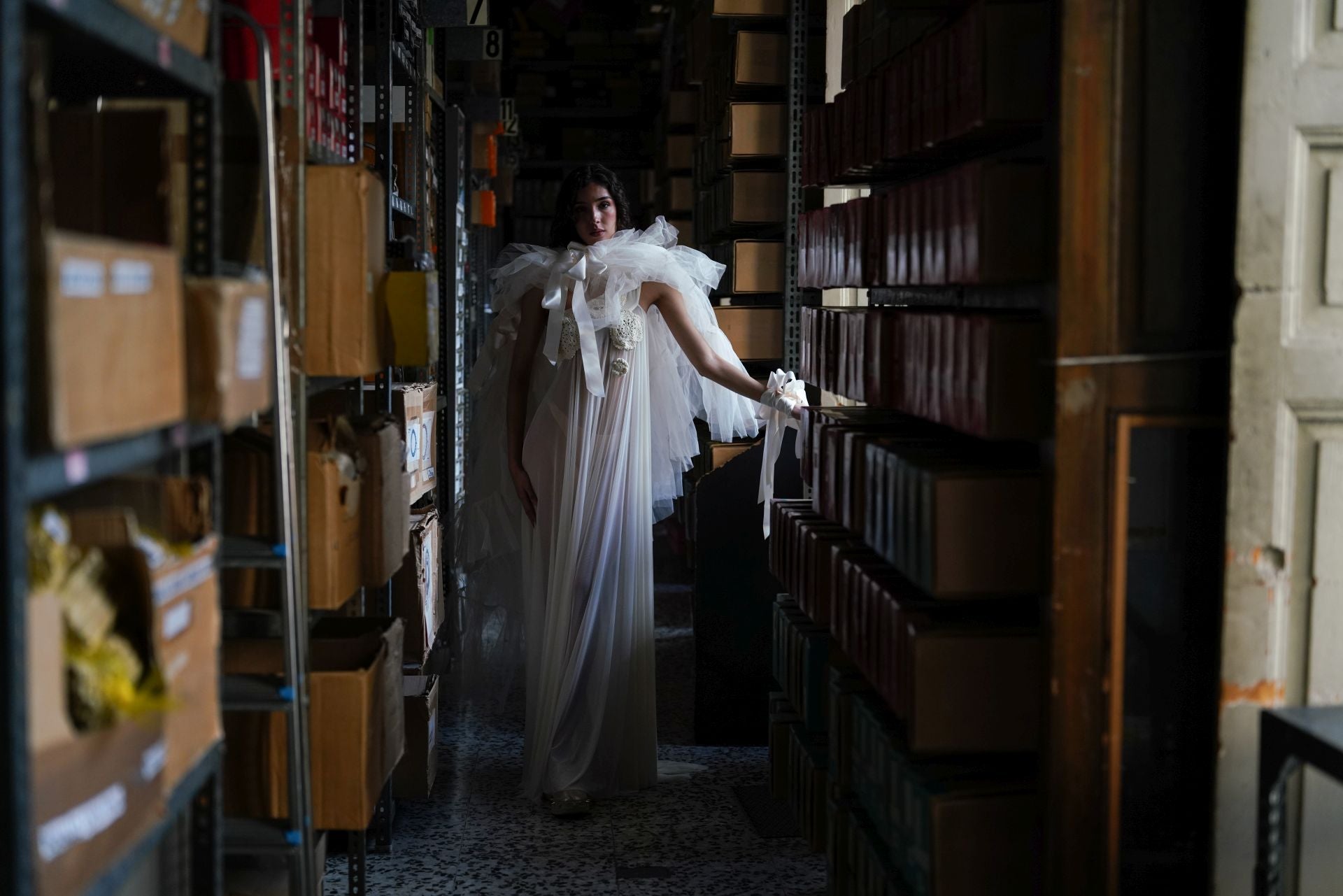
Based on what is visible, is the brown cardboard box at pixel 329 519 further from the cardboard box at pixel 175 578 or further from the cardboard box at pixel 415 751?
the cardboard box at pixel 415 751

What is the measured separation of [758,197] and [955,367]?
2291mm

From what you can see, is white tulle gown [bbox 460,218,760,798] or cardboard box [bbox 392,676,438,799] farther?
white tulle gown [bbox 460,218,760,798]

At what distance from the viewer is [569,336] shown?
3615 millimetres

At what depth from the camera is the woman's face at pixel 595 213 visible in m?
3.73

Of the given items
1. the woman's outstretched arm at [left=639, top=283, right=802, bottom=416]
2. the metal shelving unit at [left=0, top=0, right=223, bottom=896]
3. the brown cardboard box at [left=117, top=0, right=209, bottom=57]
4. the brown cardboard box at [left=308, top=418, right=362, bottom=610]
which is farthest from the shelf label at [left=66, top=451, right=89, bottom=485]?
the woman's outstretched arm at [left=639, top=283, right=802, bottom=416]

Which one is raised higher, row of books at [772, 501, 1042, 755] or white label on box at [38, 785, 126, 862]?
white label on box at [38, 785, 126, 862]

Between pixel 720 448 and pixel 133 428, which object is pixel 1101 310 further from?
pixel 720 448

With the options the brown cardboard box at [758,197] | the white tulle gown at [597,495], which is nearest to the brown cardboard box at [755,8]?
the brown cardboard box at [758,197]

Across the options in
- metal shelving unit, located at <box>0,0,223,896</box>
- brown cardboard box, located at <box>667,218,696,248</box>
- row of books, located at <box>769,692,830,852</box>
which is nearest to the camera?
Answer: metal shelving unit, located at <box>0,0,223,896</box>

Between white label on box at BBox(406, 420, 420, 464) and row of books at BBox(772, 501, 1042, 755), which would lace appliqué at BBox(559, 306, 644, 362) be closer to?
white label on box at BBox(406, 420, 420, 464)

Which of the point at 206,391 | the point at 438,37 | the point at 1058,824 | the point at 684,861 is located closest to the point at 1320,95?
the point at 1058,824

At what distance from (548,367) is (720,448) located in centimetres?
66

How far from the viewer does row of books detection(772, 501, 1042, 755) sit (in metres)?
2.05

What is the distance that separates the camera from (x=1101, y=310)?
1.93 metres
